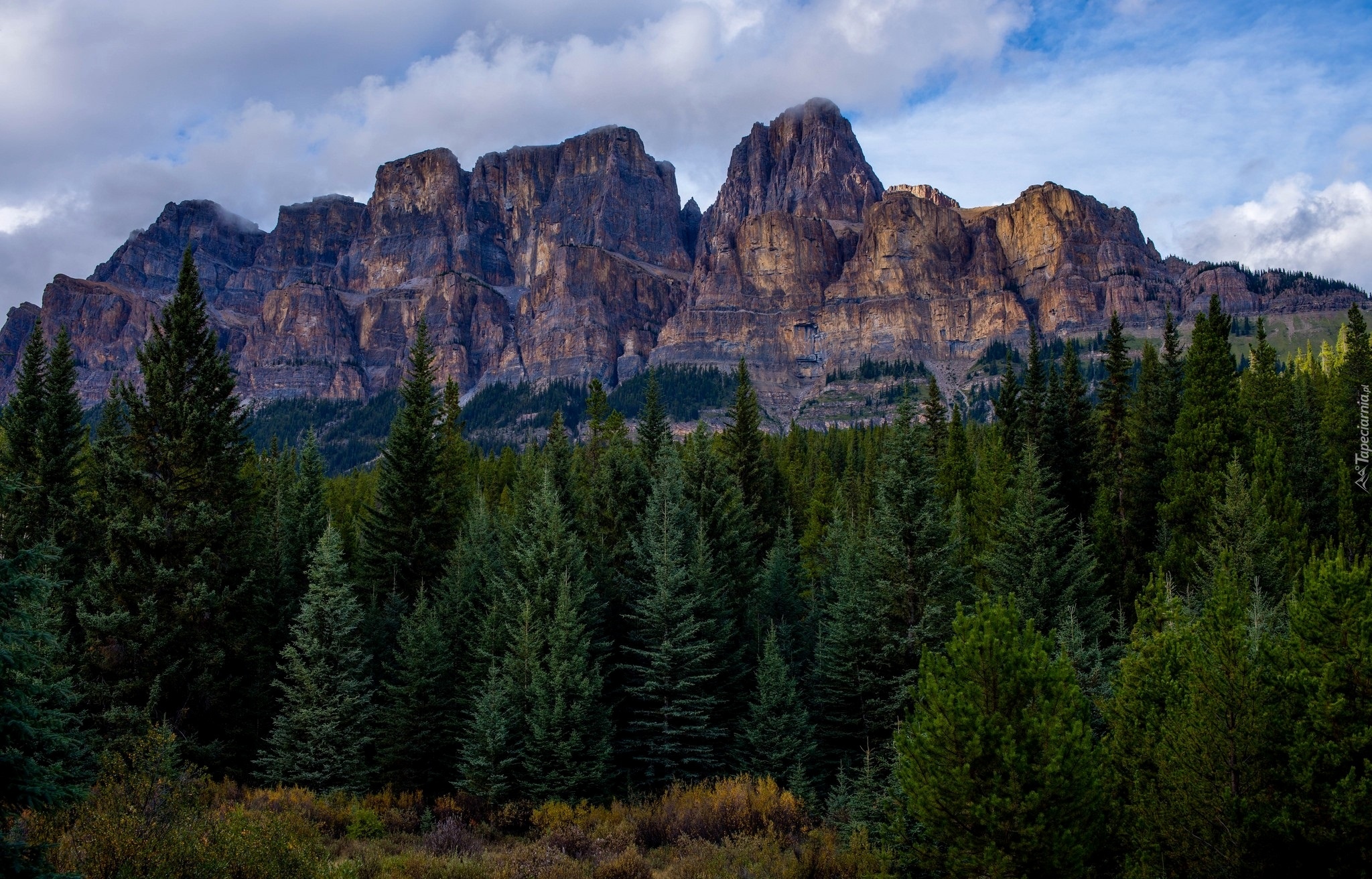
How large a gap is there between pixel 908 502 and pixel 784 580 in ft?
35.9

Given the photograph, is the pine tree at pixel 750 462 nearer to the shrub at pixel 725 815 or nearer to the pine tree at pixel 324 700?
the shrub at pixel 725 815

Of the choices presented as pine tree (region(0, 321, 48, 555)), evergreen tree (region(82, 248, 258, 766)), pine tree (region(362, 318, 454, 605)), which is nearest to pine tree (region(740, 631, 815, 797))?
evergreen tree (region(82, 248, 258, 766))

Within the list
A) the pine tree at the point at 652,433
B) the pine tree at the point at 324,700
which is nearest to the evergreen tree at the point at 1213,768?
the pine tree at the point at 324,700

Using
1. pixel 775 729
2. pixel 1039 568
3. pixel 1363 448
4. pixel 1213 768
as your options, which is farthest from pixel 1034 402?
pixel 1213 768

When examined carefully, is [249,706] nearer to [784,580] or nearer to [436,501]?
[436,501]

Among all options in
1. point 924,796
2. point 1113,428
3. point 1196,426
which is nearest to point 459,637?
point 924,796

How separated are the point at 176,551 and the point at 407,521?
460 inches

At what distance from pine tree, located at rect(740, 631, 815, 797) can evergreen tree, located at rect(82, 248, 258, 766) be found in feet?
50.0

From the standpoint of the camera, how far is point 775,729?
2458 cm

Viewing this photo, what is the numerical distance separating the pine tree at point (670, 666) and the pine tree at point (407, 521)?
454 inches

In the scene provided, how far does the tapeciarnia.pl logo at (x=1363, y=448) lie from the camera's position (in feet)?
123

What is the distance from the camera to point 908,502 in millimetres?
24875

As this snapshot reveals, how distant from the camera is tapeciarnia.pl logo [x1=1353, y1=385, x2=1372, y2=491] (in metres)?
37.4

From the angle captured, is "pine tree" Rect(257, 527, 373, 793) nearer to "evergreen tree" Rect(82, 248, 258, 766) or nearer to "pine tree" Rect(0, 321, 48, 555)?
"evergreen tree" Rect(82, 248, 258, 766)
